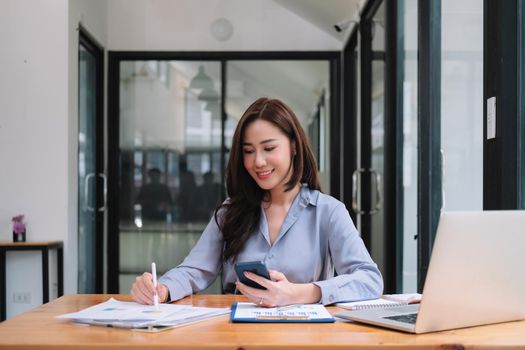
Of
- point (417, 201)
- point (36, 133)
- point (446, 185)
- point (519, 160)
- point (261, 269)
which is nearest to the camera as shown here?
point (261, 269)

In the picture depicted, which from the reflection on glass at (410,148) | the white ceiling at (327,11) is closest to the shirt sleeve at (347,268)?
the reflection on glass at (410,148)

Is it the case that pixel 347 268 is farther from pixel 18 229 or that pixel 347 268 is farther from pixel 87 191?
pixel 87 191

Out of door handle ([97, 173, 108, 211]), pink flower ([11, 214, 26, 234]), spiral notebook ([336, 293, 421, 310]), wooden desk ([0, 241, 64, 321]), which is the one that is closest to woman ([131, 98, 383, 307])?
spiral notebook ([336, 293, 421, 310])

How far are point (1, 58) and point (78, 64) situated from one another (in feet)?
1.81

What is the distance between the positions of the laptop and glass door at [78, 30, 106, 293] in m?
4.06

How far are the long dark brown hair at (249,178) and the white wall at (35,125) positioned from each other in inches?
104

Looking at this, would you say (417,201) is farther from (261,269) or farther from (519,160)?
(261,269)

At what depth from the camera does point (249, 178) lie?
2236mm

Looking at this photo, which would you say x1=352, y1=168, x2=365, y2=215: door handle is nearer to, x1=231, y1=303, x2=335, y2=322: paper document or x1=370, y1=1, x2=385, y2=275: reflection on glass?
x1=370, y1=1, x2=385, y2=275: reflection on glass

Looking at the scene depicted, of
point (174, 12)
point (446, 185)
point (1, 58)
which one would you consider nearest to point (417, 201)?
point (446, 185)

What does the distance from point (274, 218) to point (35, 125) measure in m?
2.89

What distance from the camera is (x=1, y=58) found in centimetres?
457

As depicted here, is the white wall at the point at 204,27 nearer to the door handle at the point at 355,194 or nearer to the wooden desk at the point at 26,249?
the door handle at the point at 355,194

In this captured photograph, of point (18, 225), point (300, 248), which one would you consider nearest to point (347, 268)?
point (300, 248)
